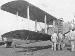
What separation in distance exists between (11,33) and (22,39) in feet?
4.44

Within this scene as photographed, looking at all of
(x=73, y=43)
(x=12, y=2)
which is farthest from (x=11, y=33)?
(x=73, y=43)

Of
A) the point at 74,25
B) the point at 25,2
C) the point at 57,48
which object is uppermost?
the point at 25,2

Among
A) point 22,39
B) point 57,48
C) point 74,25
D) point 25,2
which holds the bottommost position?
point 57,48

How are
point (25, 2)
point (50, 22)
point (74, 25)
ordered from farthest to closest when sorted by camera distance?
point (50, 22)
point (25, 2)
point (74, 25)

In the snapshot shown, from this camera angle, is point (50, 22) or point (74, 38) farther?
point (50, 22)

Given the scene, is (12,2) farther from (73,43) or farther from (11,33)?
(73,43)

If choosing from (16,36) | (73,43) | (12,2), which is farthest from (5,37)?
(73,43)

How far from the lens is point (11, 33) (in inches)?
520

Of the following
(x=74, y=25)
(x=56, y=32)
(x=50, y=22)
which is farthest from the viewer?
(x=50, y=22)

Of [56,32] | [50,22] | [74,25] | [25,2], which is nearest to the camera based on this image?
[74,25]

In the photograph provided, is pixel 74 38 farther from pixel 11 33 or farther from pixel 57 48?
pixel 11 33

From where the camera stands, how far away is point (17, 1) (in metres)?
12.8

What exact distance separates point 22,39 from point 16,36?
721mm

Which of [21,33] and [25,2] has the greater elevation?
[25,2]
